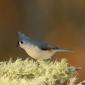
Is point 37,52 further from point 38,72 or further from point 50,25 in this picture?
point 50,25

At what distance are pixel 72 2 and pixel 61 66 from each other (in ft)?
5.32

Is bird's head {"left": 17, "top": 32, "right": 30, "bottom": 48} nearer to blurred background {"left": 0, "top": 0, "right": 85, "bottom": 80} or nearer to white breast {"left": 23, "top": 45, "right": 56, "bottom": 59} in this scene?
white breast {"left": 23, "top": 45, "right": 56, "bottom": 59}

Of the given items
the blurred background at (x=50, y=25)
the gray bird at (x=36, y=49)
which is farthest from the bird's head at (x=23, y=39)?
the blurred background at (x=50, y=25)

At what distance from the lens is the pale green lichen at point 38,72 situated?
47.1 inches

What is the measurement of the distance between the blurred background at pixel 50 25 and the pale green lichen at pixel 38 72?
1527 millimetres

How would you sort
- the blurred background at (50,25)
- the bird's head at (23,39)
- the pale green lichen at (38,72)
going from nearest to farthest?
the pale green lichen at (38,72) < the bird's head at (23,39) < the blurred background at (50,25)

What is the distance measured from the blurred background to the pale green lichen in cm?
153

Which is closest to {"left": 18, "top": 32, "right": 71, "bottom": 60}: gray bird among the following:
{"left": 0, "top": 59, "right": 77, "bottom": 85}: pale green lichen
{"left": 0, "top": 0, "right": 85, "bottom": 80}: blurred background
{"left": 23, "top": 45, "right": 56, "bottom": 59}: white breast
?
{"left": 23, "top": 45, "right": 56, "bottom": 59}: white breast

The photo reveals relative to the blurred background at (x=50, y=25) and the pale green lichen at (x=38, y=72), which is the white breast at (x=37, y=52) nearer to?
the pale green lichen at (x=38, y=72)

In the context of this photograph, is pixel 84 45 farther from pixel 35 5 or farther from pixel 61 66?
pixel 61 66

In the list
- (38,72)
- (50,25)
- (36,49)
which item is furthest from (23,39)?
(50,25)

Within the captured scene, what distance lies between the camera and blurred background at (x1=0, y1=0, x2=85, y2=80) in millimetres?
2898

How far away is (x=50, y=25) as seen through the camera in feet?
9.65

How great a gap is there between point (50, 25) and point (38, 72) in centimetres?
167
